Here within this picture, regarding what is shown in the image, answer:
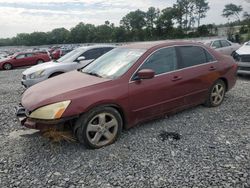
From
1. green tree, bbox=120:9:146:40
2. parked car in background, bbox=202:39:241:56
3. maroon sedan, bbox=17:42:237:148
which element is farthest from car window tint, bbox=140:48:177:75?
green tree, bbox=120:9:146:40

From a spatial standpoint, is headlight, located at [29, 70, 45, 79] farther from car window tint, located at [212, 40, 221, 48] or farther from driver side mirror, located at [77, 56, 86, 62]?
car window tint, located at [212, 40, 221, 48]

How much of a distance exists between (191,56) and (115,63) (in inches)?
63.1

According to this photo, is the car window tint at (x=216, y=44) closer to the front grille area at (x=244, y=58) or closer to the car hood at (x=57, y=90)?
the front grille area at (x=244, y=58)

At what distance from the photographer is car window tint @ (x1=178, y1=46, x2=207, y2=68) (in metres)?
4.75

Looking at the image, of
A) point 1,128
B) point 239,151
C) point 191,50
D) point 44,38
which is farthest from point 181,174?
point 44,38

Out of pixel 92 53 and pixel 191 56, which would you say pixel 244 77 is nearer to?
pixel 191 56

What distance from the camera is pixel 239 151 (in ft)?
11.7

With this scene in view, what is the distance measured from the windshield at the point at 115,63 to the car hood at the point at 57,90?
210 mm

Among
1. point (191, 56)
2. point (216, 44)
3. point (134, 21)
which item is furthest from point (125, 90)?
point (134, 21)

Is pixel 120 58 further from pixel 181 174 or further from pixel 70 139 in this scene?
pixel 181 174

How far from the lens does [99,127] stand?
12.2 ft

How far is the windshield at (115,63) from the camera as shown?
13.6ft

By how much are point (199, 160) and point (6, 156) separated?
2.85m

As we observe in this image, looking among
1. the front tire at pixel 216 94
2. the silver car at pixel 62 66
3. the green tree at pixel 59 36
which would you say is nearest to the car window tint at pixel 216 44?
the silver car at pixel 62 66
